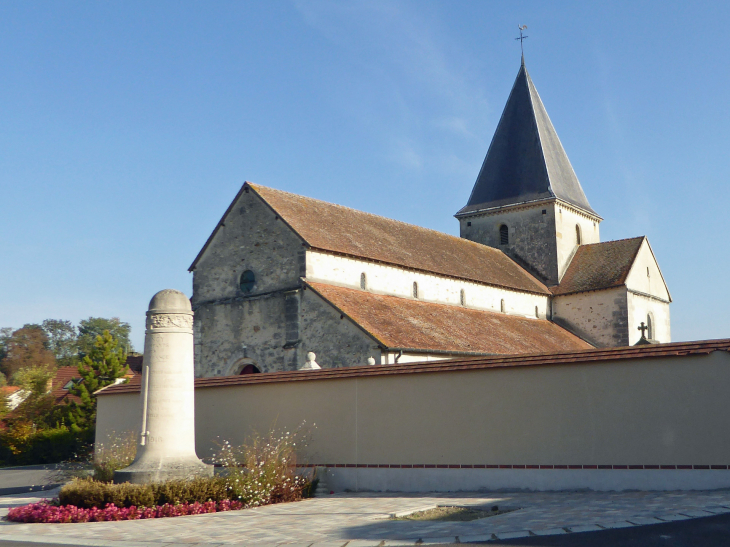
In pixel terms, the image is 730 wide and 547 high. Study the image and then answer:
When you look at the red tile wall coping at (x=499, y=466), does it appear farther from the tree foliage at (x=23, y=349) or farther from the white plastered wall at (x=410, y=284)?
the tree foliage at (x=23, y=349)

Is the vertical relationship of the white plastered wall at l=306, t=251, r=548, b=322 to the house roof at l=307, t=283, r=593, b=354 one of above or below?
above

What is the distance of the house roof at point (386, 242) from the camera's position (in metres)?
23.0

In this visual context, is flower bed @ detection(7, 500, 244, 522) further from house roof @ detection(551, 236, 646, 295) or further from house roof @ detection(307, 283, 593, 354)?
house roof @ detection(551, 236, 646, 295)

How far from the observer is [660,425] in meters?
9.95

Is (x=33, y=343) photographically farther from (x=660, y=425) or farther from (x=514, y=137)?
(x=660, y=425)

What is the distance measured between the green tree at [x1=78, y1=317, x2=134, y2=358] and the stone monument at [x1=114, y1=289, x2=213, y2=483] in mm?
78283

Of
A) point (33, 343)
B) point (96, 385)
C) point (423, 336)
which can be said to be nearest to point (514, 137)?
point (423, 336)

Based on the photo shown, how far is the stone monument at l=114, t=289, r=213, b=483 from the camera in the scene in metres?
10.8

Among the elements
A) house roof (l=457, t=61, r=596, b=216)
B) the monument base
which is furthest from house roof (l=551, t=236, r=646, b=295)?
the monument base

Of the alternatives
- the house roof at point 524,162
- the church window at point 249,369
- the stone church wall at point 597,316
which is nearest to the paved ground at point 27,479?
the church window at point 249,369

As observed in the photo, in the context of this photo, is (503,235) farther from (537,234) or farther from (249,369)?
(249,369)

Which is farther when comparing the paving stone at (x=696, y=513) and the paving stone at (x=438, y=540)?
the paving stone at (x=696, y=513)

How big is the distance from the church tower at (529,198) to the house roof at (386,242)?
2217 mm

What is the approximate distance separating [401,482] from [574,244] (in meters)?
26.3
